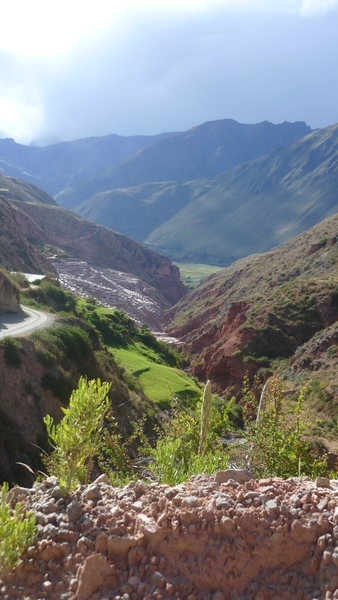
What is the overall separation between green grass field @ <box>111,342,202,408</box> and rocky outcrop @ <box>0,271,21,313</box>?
316 inches

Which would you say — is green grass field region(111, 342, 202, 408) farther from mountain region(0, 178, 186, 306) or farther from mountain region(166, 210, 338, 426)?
mountain region(0, 178, 186, 306)

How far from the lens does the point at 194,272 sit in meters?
164

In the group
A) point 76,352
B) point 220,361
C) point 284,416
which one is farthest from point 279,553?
point 220,361

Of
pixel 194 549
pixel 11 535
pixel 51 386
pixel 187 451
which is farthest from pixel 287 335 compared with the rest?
pixel 11 535

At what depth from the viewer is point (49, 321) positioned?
2536cm

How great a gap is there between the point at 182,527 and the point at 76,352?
59.8 feet

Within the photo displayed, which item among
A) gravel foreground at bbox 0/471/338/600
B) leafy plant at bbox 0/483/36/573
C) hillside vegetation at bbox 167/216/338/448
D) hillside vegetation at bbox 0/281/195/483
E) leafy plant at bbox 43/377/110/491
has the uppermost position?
leafy plant at bbox 43/377/110/491

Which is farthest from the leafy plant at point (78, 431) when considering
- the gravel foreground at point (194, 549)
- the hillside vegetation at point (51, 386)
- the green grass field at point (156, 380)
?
the green grass field at point (156, 380)

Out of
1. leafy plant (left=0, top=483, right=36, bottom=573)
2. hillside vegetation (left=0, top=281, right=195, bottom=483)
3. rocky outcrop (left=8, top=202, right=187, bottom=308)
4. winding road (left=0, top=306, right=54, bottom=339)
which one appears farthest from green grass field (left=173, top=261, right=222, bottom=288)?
leafy plant (left=0, top=483, right=36, bottom=573)

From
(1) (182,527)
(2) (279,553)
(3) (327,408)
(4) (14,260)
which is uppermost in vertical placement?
(4) (14,260)

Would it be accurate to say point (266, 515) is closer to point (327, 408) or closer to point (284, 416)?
point (284, 416)

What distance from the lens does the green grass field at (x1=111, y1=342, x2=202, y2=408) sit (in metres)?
28.5

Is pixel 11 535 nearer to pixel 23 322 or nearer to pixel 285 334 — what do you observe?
pixel 23 322

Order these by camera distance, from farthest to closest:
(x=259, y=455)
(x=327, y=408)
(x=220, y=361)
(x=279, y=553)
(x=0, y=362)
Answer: (x=220, y=361) < (x=327, y=408) < (x=0, y=362) < (x=259, y=455) < (x=279, y=553)
